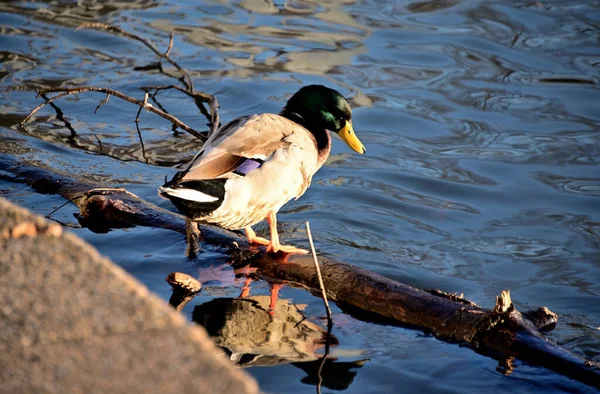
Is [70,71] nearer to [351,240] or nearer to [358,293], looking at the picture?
[351,240]

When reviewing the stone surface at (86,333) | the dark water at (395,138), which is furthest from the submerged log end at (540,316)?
the stone surface at (86,333)

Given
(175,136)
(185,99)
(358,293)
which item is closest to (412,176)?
(175,136)

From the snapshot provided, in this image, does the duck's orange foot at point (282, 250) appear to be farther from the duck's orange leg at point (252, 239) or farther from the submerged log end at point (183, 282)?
the submerged log end at point (183, 282)

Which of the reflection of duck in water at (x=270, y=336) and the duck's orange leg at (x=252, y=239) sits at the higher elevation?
the duck's orange leg at (x=252, y=239)

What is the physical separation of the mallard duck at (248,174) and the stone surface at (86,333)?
2.17m

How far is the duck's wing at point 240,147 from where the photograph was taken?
14.5 feet

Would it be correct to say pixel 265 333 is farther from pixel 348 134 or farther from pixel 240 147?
pixel 348 134

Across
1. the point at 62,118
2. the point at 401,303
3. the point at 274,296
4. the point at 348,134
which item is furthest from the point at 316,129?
the point at 62,118

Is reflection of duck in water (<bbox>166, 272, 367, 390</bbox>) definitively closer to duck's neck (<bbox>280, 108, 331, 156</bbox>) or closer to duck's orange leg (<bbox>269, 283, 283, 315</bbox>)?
duck's orange leg (<bbox>269, 283, 283, 315</bbox>)

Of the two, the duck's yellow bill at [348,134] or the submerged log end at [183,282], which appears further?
the duck's yellow bill at [348,134]

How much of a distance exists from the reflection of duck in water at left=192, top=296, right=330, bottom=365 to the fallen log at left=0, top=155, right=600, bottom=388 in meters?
0.21

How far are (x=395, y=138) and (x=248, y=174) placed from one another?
391cm

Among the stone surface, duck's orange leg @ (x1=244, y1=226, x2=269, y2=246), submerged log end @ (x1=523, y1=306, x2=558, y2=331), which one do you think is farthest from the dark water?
the stone surface

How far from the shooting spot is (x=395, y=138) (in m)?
8.29
